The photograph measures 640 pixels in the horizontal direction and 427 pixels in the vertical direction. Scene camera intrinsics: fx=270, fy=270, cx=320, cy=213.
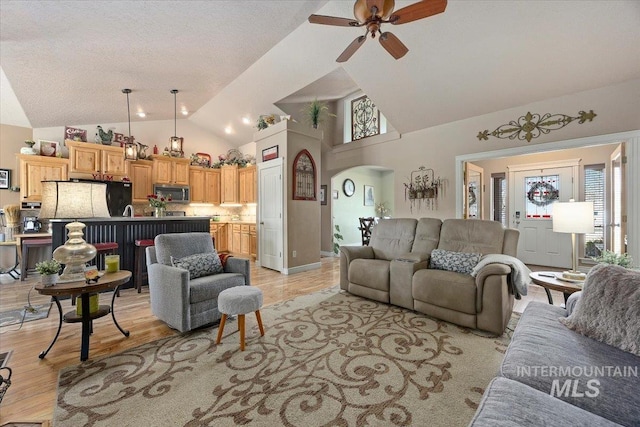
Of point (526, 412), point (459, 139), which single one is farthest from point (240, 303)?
point (459, 139)

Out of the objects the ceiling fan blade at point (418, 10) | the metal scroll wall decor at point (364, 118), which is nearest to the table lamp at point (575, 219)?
the ceiling fan blade at point (418, 10)

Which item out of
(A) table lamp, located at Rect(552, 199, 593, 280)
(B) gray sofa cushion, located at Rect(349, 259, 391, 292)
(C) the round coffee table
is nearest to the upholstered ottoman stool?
(B) gray sofa cushion, located at Rect(349, 259, 391, 292)

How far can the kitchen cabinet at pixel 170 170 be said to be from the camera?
6402 millimetres

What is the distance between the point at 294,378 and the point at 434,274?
177cm

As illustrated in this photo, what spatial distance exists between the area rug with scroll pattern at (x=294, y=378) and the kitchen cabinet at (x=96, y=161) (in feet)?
16.1

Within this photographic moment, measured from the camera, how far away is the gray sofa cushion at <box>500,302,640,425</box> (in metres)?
1.02

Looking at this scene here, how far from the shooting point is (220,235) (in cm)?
723

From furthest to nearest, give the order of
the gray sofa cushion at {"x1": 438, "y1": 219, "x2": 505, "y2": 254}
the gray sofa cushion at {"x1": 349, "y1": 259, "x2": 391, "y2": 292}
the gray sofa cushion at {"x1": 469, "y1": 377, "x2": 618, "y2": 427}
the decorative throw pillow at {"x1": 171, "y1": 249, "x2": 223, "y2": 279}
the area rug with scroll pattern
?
the gray sofa cushion at {"x1": 349, "y1": 259, "x2": 391, "y2": 292}, the gray sofa cushion at {"x1": 438, "y1": 219, "x2": 505, "y2": 254}, the decorative throw pillow at {"x1": 171, "y1": 249, "x2": 223, "y2": 279}, the area rug with scroll pattern, the gray sofa cushion at {"x1": 469, "y1": 377, "x2": 618, "y2": 427}

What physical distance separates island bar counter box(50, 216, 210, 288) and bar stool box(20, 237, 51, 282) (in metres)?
1.49

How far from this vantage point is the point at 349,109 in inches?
269

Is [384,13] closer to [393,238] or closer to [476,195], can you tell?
[393,238]

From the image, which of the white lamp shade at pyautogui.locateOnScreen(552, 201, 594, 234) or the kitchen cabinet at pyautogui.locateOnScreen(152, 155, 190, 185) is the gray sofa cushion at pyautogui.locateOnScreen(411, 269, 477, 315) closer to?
the white lamp shade at pyautogui.locateOnScreen(552, 201, 594, 234)

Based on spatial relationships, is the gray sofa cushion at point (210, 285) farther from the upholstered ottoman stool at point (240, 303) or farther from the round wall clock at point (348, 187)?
the round wall clock at point (348, 187)

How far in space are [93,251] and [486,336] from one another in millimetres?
3569
